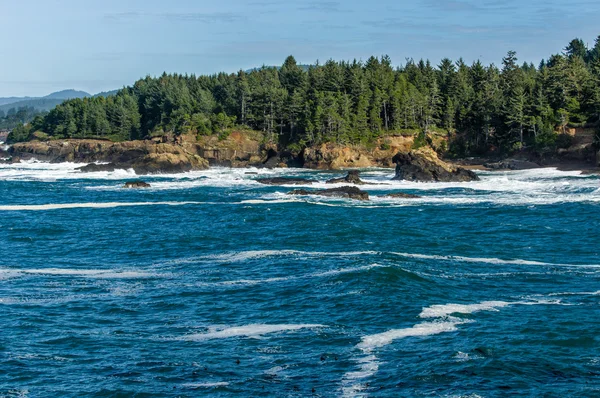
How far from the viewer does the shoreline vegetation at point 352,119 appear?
108 meters

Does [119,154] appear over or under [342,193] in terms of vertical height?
over

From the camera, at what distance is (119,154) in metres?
119

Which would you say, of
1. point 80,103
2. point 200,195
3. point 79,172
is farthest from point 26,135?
Result: point 200,195

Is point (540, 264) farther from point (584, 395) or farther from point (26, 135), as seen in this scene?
point (26, 135)

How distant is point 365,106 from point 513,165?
32196mm

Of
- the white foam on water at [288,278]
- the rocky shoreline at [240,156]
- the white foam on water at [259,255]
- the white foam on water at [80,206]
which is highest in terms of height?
the rocky shoreline at [240,156]

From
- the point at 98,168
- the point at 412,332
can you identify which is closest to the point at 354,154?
the point at 98,168

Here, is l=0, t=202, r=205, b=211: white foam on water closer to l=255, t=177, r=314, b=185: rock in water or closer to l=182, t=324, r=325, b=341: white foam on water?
l=255, t=177, r=314, b=185: rock in water

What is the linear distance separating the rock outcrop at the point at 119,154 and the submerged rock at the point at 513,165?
4304cm

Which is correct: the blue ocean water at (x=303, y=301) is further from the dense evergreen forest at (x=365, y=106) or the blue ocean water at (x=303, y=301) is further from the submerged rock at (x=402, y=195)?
the dense evergreen forest at (x=365, y=106)

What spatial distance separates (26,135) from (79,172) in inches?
2508

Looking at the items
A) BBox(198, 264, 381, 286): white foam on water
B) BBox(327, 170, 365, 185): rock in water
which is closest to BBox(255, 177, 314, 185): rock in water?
BBox(327, 170, 365, 185): rock in water

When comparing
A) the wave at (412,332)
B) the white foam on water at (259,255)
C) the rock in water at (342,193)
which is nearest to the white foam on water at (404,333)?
the wave at (412,332)

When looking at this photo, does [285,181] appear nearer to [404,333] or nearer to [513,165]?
[513,165]
